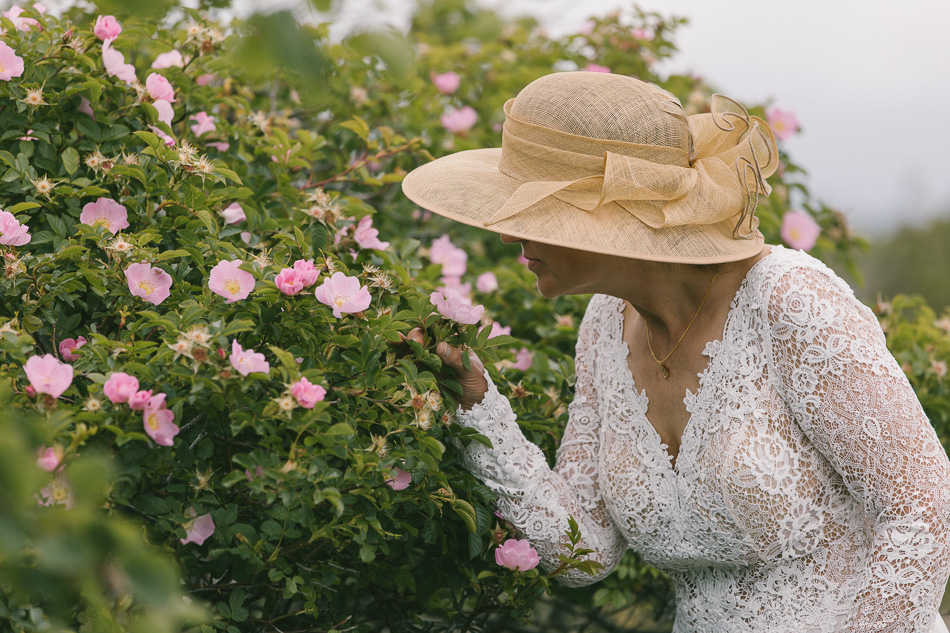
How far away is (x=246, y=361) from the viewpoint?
1433 mm

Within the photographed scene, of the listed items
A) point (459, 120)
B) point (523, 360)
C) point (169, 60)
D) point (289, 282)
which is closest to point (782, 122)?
point (459, 120)

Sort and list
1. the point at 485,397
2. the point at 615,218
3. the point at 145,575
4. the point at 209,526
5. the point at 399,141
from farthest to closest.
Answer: the point at 399,141
the point at 485,397
the point at 615,218
the point at 209,526
the point at 145,575

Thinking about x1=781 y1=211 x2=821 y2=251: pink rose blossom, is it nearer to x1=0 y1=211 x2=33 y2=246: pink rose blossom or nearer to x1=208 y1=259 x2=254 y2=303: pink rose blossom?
x1=208 y1=259 x2=254 y2=303: pink rose blossom

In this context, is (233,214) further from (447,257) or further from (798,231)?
(798,231)

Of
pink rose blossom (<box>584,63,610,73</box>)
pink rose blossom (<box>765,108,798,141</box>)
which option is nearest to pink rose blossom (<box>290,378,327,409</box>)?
pink rose blossom (<box>584,63,610,73</box>)

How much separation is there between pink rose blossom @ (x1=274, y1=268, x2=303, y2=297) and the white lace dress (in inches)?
19.9

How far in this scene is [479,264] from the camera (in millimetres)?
3275

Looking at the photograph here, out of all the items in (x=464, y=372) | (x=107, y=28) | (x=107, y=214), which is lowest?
(x=464, y=372)

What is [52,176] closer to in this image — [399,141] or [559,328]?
[399,141]

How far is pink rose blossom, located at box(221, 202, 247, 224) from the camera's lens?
2.03m

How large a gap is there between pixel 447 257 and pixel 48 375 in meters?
1.58

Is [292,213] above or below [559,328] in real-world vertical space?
above

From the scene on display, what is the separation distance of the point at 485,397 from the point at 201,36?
1188 mm

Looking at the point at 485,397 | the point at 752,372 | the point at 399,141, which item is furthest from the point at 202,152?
the point at 752,372
